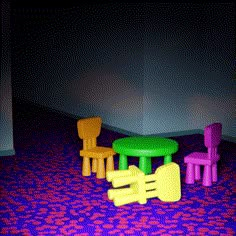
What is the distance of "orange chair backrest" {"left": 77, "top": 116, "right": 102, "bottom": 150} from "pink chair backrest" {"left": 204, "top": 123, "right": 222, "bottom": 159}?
1.67 m

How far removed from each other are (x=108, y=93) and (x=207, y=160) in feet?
14.9

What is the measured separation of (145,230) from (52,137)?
5.19 m

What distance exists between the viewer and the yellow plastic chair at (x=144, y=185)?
5199mm

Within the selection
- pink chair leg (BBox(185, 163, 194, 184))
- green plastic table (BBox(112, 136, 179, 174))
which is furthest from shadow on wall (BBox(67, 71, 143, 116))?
pink chair leg (BBox(185, 163, 194, 184))

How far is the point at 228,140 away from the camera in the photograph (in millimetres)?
9258

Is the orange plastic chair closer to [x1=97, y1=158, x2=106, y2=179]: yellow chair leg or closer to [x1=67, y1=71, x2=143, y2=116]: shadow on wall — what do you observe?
[x1=97, y1=158, x2=106, y2=179]: yellow chair leg

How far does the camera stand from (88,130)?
22.6ft

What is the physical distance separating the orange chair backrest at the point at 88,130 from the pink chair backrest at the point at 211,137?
167 cm

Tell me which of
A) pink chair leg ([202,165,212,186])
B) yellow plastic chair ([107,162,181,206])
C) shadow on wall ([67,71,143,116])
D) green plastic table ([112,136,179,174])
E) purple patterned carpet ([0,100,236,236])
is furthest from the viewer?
shadow on wall ([67,71,143,116])

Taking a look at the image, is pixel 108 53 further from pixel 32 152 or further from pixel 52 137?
pixel 32 152

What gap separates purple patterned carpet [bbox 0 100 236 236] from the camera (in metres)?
4.78

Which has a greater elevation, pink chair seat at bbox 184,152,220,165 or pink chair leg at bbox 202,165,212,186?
pink chair seat at bbox 184,152,220,165

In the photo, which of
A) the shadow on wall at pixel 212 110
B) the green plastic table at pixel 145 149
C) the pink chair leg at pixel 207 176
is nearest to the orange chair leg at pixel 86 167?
the green plastic table at pixel 145 149

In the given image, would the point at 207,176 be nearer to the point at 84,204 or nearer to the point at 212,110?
the point at 84,204
